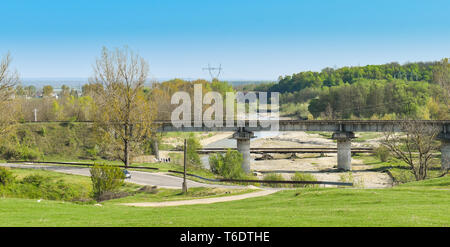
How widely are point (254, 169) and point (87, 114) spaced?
49.0 metres

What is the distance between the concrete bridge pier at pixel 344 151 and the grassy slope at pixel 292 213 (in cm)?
3773

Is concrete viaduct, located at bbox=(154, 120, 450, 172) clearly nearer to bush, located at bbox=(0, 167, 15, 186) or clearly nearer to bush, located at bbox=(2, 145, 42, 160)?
bush, located at bbox=(2, 145, 42, 160)

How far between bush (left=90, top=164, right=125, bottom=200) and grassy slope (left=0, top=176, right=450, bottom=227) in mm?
12711

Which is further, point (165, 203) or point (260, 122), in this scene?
point (260, 122)

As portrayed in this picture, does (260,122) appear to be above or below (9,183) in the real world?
above

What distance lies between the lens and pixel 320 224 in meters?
15.9

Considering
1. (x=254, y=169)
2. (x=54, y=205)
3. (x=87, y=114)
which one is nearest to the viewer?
(x=54, y=205)

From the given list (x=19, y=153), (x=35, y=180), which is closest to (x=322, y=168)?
(x=35, y=180)

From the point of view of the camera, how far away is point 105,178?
3931 cm

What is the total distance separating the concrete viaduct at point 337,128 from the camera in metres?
68.9

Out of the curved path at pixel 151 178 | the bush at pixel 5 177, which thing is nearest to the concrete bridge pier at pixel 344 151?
the curved path at pixel 151 178

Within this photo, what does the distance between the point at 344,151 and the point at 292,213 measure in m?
53.3
